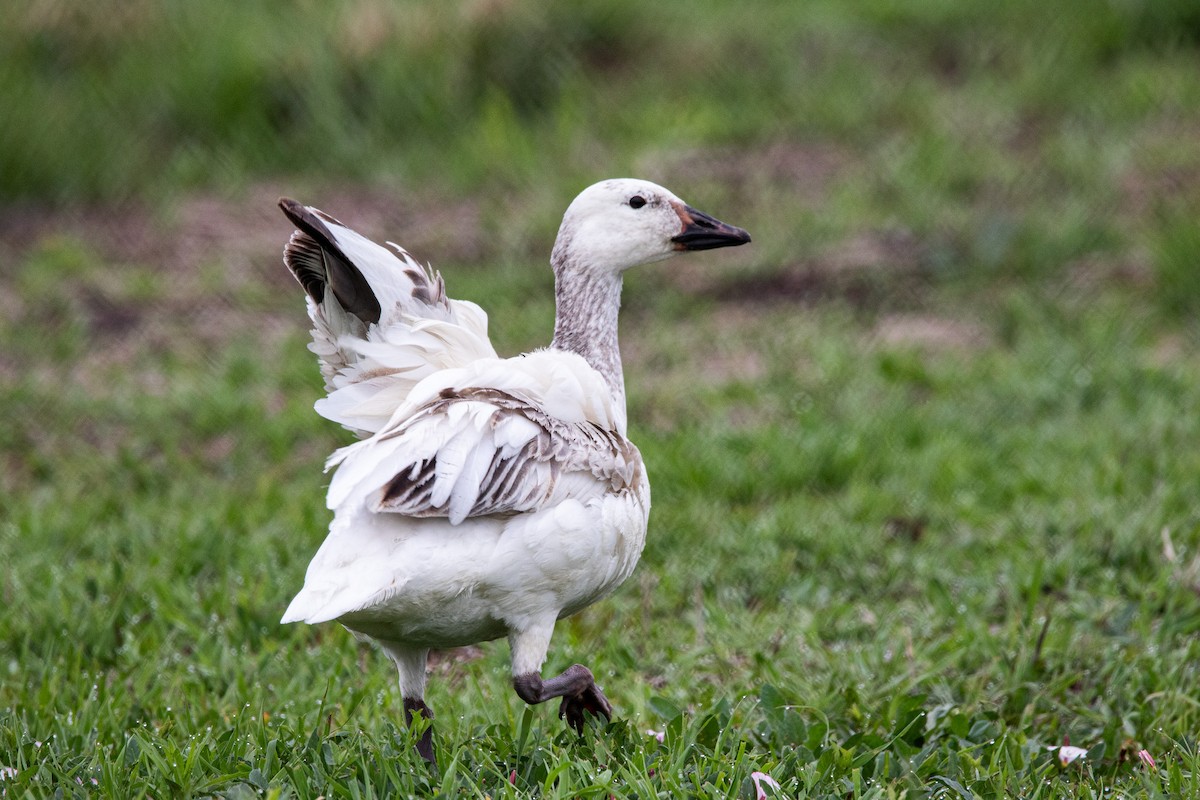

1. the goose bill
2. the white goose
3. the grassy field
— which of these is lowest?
the grassy field

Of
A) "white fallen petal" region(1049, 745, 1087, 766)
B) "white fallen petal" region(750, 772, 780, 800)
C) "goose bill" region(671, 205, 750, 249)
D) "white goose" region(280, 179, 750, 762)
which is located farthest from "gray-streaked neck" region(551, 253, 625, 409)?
"white fallen petal" region(1049, 745, 1087, 766)

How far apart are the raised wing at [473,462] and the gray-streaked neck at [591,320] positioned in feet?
1.22

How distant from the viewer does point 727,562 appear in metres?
4.96

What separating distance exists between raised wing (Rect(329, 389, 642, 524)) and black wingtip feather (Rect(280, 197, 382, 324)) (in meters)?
0.33

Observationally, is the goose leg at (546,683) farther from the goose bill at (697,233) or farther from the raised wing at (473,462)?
the goose bill at (697,233)

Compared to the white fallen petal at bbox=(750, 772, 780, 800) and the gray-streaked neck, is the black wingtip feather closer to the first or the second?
the gray-streaked neck

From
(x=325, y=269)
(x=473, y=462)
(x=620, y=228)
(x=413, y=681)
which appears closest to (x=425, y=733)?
(x=413, y=681)

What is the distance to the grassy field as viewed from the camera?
3611mm

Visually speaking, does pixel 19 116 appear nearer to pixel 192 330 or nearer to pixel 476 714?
pixel 192 330

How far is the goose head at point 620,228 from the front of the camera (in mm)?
3688

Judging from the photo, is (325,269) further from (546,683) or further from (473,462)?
(546,683)

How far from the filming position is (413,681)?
11.4ft

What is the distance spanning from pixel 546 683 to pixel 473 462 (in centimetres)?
58

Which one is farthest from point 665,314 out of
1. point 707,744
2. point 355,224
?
point 707,744
